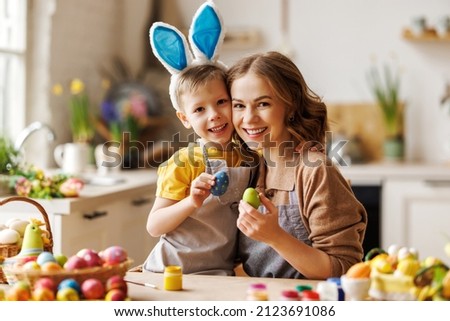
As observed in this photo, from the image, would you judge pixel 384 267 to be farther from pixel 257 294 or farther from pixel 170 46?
pixel 170 46

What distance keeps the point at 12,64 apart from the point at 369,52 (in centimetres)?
229

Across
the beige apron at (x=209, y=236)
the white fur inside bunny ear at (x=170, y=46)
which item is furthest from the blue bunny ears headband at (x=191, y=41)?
the beige apron at (x=209, y=236)

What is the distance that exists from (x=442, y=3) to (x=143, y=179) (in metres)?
2.34

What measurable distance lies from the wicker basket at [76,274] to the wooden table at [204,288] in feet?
0.22

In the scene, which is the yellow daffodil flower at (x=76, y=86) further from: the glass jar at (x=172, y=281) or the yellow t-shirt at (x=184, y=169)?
the glass jar at (x=172, y=281)

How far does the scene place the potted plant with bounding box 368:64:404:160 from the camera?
14.4 ft

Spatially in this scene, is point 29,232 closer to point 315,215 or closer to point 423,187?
point 315,215

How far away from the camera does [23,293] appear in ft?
4.25

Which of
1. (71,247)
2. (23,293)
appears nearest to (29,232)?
(23,293)

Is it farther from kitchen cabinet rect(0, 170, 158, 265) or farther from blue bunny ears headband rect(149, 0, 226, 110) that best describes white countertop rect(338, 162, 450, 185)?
blue bunny ears headband rect(149, 0, 226, 110)

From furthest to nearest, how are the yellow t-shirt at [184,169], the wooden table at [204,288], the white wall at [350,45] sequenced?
the white wall at [350,45] → the yellow t-shirt at [184,169] → the wooden table at [204,288]

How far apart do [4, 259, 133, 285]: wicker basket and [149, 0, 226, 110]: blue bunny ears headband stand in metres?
0.64

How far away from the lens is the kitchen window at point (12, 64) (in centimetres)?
362

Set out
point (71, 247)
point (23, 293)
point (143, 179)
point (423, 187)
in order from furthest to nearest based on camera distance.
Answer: point (423, 187) → point (143, 179) → point (71, 247) → point (23, 293)
